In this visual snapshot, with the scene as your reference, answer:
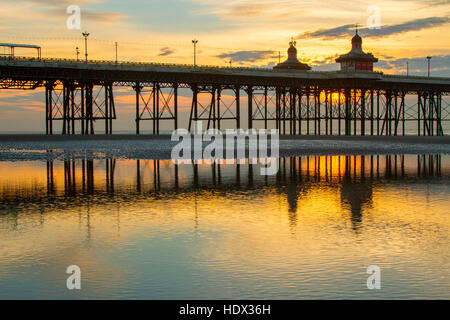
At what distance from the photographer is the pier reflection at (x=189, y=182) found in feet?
62.8

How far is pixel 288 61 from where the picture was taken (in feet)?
385

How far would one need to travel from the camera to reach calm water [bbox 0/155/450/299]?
32.3 ft

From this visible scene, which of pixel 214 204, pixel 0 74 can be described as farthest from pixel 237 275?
pixel 0 74

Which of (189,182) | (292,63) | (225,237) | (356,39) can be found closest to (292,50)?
(292,63)

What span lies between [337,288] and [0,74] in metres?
64.3

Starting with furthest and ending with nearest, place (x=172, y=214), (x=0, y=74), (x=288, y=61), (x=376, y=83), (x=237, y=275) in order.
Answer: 1. (x=288, y=61)
2. (x=376, y=83)
3. (x=0, y=74)
4. (x=172, y=214)
5. (x=237, y=275)

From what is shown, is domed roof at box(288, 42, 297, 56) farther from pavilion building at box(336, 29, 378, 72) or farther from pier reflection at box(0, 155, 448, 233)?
pier reflection at box(0, 155, 448, 233)

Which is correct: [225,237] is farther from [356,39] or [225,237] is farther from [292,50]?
[292,50]

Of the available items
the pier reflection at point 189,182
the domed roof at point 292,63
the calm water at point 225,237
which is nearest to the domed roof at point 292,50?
the domed roof at point 292,63

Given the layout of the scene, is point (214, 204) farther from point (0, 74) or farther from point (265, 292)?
point (0, 74)

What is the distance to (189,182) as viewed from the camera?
25156 mm

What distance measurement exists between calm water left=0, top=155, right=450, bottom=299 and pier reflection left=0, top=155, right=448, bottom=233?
→ 0.28 ft

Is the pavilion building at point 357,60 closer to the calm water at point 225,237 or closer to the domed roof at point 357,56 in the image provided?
the domed roof at point 357,56

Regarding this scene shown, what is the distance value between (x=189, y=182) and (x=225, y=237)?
11.7 meters
